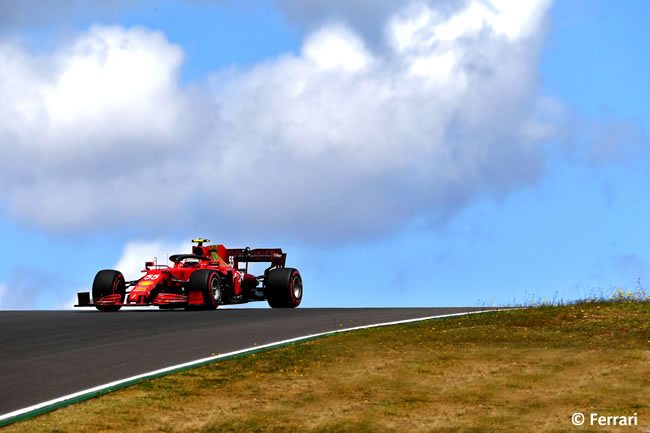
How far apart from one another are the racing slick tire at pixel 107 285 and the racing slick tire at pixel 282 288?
182 inches

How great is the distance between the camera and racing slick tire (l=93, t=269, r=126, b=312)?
24.9 m

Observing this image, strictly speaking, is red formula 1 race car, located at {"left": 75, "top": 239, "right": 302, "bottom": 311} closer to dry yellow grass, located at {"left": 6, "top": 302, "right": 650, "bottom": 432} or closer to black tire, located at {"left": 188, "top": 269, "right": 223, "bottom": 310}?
black tire, located at {"left": 188, "top": 269, "right": 223, "bottom": 310}

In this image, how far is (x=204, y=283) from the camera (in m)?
23.9

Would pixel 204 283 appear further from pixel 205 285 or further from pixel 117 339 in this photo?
pixel 117 339

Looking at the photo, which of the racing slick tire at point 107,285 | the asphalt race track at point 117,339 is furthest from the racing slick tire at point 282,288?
the racing slick tire at point 107,285

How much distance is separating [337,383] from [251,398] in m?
1.31

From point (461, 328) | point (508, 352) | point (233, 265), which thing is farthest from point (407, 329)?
point (233, 265)

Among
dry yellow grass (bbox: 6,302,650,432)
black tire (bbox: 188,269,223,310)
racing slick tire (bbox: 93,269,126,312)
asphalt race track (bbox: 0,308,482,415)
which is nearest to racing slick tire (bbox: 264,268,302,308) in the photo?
black tire (bbox: 188,269,223,310)

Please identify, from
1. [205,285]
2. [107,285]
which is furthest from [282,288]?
[107,285]

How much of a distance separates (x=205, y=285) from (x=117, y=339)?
7752 millimetres

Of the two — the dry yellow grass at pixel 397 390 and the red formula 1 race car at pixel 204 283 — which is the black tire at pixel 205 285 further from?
the dry yellow grass at pixel 397 390

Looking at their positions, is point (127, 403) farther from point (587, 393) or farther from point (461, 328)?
point (461, 328)

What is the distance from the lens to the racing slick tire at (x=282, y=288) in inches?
1048

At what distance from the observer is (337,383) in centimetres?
1145
